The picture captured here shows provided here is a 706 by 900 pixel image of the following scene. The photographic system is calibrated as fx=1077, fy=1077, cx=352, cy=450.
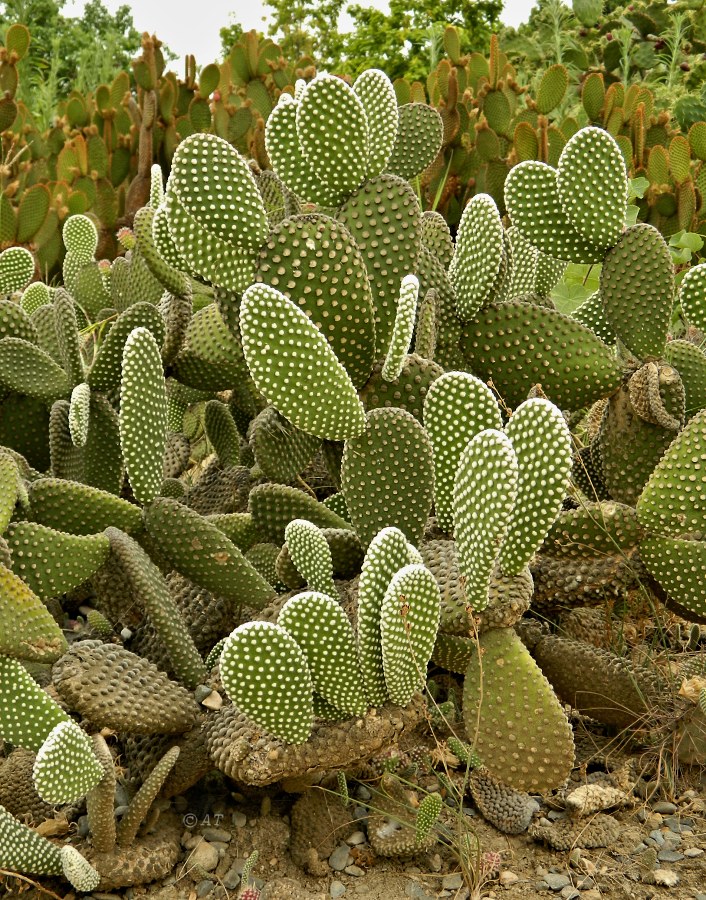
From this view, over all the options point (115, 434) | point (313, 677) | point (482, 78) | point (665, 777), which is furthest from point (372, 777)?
point (482, 78)

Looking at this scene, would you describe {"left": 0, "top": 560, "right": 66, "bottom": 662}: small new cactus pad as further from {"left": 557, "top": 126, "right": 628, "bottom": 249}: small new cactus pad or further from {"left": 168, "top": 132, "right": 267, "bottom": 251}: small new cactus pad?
{"left": 557, "top": 126, "right": 628, "bottom": 249}: small new cactus pad

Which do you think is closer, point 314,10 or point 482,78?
point 482,78

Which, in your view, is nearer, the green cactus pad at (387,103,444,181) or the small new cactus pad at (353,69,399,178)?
the small new cactus pad at (353,69,399,178)

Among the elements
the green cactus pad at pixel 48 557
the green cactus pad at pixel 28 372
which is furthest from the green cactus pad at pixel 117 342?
the green cactus pad at pixel 48 557

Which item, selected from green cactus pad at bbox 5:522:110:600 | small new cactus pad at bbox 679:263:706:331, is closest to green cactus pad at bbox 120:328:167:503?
green cactus pad at bbox 5:522:110:600

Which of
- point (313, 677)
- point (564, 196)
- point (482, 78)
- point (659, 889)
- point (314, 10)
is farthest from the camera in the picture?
point (314, 10)

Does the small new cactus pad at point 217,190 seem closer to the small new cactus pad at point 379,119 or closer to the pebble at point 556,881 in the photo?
the small new cactus pad at point 379,119

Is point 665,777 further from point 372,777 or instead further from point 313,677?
point 313,677
